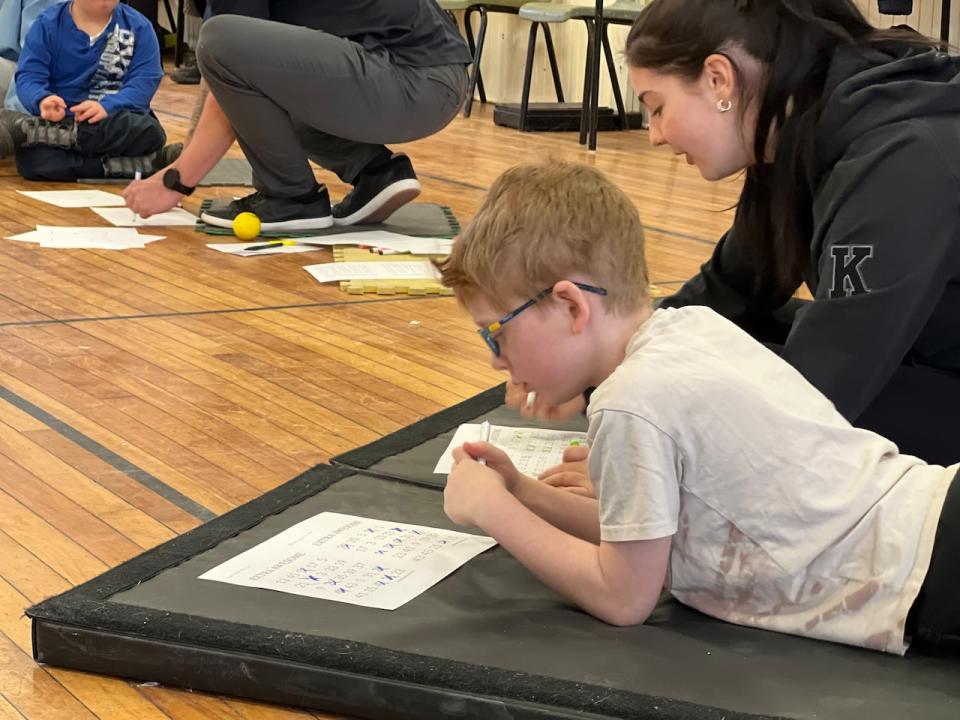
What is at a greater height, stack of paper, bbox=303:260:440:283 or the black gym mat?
the black gym mat

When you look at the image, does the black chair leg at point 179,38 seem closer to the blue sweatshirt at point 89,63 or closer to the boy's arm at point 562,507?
the blue sweatshirt at point 89,63

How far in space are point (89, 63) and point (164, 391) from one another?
2547 millimetres

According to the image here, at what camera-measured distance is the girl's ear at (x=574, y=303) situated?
1.41 meters

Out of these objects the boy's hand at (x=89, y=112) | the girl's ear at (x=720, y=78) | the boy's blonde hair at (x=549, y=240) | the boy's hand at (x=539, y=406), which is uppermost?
the girl's ear at (x=720, y=78)

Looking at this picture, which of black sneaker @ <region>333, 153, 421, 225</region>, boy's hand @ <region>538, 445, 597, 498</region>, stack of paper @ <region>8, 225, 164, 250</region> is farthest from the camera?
black sneaker @ <region>333, 153, 421, 225</region>

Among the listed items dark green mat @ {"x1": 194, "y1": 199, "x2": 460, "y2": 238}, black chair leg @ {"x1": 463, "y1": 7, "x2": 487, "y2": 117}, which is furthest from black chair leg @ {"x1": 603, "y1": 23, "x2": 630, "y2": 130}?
dark green mat @ {"x1": 194, "y1": 199, "x2": 460, "y2": 238}

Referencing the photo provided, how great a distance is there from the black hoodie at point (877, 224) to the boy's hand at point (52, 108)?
3.27 m

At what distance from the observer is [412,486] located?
73.5 inches

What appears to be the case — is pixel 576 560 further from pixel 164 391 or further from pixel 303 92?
pixel 303 92

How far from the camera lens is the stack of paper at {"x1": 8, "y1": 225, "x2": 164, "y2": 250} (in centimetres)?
349

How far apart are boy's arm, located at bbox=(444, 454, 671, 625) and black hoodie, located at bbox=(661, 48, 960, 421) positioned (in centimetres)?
35

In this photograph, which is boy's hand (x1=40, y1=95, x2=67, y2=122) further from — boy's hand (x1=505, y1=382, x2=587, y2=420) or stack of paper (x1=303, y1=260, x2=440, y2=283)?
boy's hand (x1=505, y1=382, x2=587, y2=420)

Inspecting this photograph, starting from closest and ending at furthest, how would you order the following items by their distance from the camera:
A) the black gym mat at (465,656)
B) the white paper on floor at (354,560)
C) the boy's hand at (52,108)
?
1. the black gym mat at (465,656)
2. the white paper on floor at (354,560)
3. the boy's hand at (52,108)

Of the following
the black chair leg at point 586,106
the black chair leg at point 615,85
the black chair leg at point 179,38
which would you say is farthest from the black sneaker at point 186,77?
the black chair leg at point 586,106
